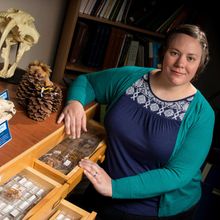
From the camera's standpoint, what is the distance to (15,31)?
4.01 feet

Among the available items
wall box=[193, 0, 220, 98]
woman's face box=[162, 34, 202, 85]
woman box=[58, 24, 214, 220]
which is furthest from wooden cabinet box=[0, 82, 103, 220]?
wall box=[193, 0, 220, 98]

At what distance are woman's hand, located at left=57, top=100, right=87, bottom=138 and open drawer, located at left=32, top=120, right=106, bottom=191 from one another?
3 cm

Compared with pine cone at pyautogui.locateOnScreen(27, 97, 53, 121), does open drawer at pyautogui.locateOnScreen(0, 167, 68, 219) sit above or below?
below

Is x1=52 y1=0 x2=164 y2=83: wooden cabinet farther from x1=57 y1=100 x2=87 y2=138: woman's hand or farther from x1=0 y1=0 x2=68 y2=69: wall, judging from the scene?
x1=57 y1=100 x2=87 y2=138: woman's hand

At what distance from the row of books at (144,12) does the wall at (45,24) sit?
0.19 metres

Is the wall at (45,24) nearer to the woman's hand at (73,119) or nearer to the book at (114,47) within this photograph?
the book at (114,47)

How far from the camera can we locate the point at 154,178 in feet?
3.69

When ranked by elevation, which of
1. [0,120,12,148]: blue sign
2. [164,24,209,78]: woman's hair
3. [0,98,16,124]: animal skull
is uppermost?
[164,24,209,78]: woman's hair

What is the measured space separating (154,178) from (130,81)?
0.38 metres

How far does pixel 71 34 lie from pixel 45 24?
0.65ft

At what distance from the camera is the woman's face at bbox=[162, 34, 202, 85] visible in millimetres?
1129

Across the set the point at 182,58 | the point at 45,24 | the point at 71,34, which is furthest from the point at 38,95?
the point at 71,34

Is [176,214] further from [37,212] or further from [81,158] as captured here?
[37,212]

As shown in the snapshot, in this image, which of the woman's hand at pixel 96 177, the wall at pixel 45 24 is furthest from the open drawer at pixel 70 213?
the wall at pixel 45 24
